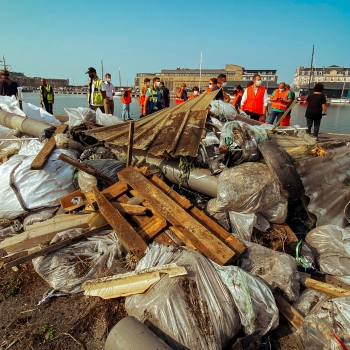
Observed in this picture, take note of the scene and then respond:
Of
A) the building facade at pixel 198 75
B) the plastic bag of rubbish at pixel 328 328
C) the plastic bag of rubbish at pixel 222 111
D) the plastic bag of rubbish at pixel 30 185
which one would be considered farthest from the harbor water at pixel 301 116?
the building facade at pixel 198 75

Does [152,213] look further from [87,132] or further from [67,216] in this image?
[87,132]

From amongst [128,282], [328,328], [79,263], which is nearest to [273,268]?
[328,328]

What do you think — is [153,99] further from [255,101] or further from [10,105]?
[10,105]

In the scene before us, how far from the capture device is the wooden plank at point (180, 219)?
240 cm

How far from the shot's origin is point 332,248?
9.36ft

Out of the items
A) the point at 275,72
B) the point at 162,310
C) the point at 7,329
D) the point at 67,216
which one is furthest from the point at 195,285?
the point at 275,72

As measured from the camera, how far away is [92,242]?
2.82 m

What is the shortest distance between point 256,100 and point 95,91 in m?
4.28

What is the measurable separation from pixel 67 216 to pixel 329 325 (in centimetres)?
280

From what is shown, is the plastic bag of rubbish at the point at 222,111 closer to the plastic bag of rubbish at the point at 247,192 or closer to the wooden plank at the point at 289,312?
the plastic bag of rubbish at the point at 247,192

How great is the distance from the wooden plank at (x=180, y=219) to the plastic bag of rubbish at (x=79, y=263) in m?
0.59

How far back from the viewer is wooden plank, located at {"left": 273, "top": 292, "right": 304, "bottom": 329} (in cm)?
205

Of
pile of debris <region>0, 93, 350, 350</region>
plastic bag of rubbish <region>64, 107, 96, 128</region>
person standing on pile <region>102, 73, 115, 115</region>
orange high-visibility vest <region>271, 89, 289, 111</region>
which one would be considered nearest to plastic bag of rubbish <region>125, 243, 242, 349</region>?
pile of debris <region>0, 93, 350, 350</region>

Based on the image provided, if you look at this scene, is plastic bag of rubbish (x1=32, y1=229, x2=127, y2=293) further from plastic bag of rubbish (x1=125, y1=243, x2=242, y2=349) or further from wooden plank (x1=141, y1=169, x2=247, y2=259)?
wooden plank (x1=141, y1=169, x2=247, y2=259)
